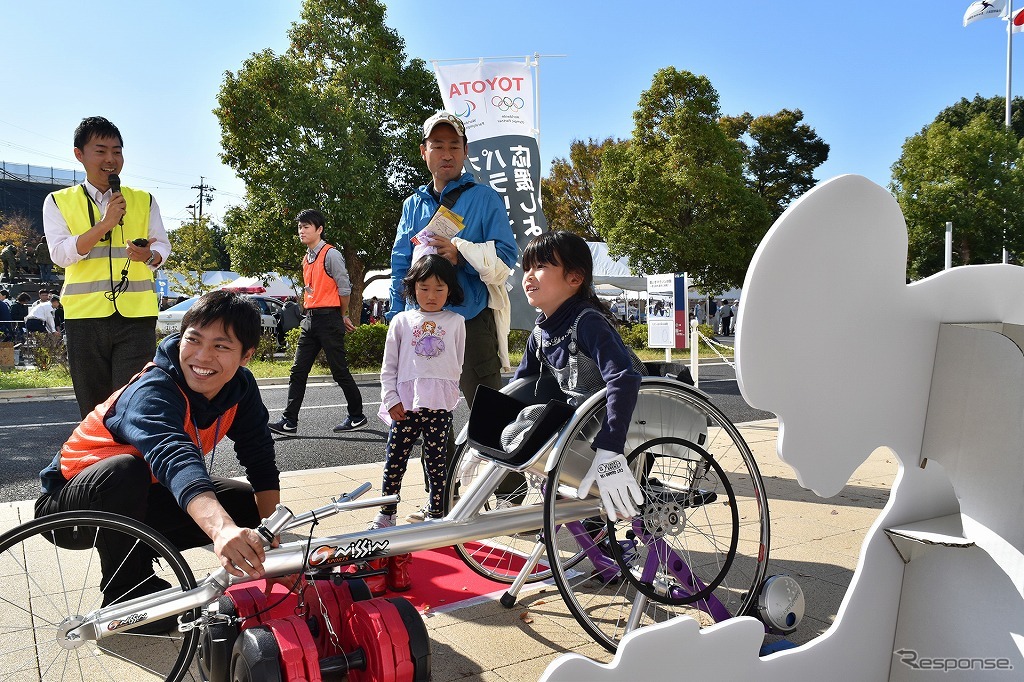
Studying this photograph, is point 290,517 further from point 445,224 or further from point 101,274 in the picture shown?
point 101,274

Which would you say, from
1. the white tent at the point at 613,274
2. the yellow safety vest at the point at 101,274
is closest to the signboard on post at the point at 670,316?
the yellow safety vest at the point at 101,274

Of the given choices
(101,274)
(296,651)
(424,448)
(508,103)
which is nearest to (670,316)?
(508,103)

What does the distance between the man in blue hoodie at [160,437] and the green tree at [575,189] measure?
29.7 metres

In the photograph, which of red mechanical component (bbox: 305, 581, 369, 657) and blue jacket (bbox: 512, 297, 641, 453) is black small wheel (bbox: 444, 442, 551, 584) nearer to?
blue jacket (bbox: 512, 297, 641, 453)

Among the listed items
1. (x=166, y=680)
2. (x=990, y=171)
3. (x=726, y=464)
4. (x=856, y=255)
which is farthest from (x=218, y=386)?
(x=990, y=171)

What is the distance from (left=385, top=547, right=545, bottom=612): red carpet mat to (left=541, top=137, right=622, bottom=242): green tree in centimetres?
2897

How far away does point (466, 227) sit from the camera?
140 inches

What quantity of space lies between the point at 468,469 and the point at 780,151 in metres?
43.6

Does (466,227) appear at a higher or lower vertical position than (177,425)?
higher

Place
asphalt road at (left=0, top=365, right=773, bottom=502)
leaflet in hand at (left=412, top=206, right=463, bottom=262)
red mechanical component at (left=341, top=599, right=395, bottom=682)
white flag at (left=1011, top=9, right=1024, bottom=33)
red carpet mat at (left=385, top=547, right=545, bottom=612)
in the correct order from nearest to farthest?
red mechanical component at (left=341, top=599, right=395, bottom=682) → red carpet mat at (left=385, top=547, right=545, bottom=612) → leaflet in hand at (left=412, top=206, right=463, bottom=262) → asphalt road at (left=0, top=365, right=773, bottom=502) → white flag at (left=1011, top=9, right=1024, bottom=33)

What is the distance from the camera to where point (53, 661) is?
2125mm

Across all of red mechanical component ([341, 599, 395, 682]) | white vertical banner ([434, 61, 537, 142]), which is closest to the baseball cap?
red mechanical component ([341, 599, 395, 682])

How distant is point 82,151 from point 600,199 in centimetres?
2097

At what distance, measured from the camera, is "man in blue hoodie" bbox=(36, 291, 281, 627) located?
2096mm
